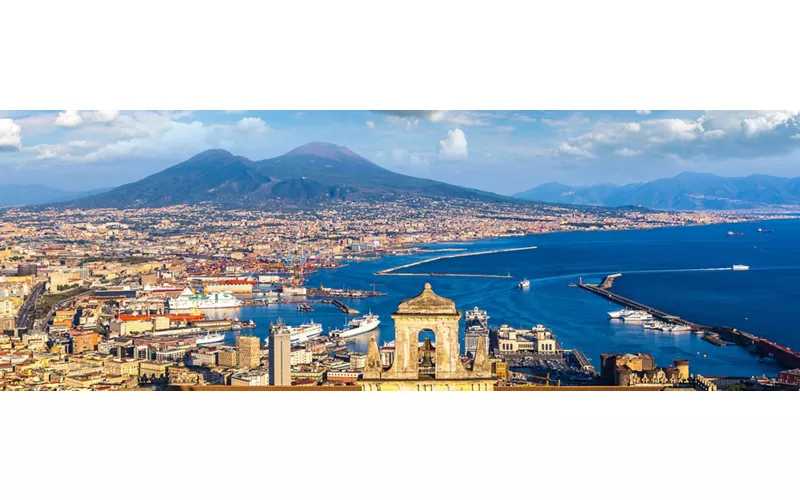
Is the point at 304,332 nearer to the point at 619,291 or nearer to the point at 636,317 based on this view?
the point at 636,317

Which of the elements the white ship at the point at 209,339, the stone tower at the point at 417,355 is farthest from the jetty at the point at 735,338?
the stone tower at the point at 417,355

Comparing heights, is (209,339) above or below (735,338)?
below

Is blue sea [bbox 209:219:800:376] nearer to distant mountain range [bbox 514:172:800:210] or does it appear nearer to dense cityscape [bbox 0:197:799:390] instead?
dense cityscape [bbox 0:197:799:390]

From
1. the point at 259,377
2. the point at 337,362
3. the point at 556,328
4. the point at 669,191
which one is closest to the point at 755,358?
the point at 556,328

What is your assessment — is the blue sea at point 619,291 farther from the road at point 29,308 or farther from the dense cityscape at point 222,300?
the road at point 29,308

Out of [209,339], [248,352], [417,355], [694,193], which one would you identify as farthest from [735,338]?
[694,193]

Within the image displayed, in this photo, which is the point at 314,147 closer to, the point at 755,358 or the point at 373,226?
the point at 373,226

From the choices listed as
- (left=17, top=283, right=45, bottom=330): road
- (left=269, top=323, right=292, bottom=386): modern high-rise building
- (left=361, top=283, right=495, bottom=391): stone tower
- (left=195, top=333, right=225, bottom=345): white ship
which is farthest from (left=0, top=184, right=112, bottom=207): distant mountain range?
(left=361, top=283, right=495, bottom=391): stone tower
